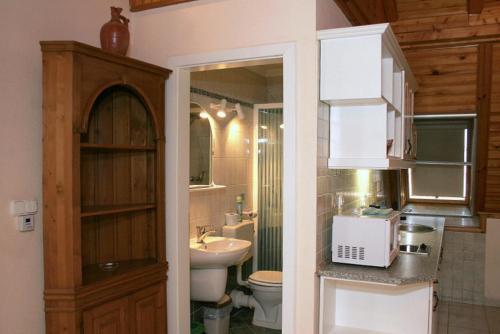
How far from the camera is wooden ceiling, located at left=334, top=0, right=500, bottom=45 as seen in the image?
3789 millimetres

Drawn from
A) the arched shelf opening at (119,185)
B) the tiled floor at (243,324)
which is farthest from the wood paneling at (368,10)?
the tiled floor at (243,324)

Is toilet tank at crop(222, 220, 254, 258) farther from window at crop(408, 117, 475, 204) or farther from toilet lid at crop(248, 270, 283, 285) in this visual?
window at crop(408, 117, 475, 204)

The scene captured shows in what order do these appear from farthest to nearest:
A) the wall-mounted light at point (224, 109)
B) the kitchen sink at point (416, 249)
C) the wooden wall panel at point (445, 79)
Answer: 1. the wooden wall panel at point (445, 79)
2. the wall-mounted light at point (224, 109)
3. the kitchen sink at point (416, 249)

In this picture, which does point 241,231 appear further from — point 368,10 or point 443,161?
point 443,161

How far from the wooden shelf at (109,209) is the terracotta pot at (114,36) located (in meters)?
0.87

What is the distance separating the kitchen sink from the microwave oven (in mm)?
439

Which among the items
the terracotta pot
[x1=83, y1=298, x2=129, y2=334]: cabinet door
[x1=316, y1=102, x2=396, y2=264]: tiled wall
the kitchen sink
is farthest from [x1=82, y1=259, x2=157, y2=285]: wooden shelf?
the kitchen sink

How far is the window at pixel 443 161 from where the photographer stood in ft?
14.7

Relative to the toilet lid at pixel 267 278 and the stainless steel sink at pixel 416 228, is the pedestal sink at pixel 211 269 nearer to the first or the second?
the toilet lid at pixel 267 278

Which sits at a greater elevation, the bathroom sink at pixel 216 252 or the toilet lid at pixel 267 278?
the bathroom sink at pixel 216 252

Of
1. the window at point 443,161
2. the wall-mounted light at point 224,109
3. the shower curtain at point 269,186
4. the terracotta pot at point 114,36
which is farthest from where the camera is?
the window at point 443,161

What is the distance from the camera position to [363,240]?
93.3 inches

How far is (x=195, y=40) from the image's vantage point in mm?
2584

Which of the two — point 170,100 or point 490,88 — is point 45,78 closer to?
point 170,100
